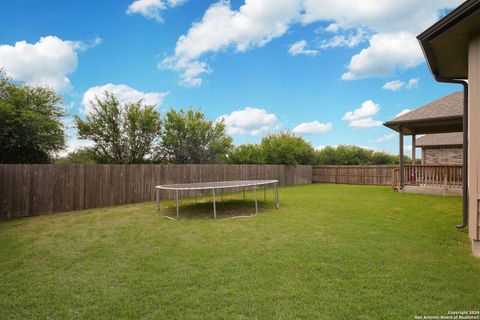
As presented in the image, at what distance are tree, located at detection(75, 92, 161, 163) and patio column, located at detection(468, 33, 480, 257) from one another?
12.8m

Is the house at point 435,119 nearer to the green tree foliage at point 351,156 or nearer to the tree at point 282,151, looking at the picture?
the tree at point 282,151

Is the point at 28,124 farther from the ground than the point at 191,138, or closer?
closer

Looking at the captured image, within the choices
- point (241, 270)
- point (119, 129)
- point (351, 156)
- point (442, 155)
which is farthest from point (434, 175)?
point (119, 129)

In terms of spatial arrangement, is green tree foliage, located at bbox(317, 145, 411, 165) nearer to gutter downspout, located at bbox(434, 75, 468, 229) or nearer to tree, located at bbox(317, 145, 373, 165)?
tree, located at bbox(317, 145, 373, 165)

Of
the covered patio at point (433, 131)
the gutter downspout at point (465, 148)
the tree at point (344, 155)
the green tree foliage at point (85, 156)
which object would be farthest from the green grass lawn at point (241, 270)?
the tree at point (344, 155)

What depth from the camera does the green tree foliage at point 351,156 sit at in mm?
23781

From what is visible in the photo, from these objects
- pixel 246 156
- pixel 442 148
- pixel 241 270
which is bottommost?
pixel 241 270

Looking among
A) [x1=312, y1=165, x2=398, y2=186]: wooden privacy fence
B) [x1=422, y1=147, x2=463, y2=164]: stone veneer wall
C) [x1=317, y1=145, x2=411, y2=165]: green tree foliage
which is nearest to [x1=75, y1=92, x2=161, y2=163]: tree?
[x1=312, y1=165, x2=398, y2=186]: wooden privacy fence

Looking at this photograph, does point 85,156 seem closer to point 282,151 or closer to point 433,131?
point 282,151

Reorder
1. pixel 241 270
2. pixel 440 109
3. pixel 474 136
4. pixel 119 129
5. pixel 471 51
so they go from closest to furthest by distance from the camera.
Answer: pixel 241 270 < pixel 474 136 < pixel 471 51 < pixel 440 109 < pixel 119 129

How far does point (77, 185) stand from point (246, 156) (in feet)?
38.2

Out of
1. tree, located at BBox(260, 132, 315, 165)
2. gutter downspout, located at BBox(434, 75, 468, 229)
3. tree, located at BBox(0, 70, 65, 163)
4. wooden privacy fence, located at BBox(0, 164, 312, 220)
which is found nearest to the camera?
gutter downspout, located at BBox(434, 75, 468, 229)

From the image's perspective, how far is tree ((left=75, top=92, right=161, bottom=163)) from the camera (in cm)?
1274

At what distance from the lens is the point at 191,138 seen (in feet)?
52.3
